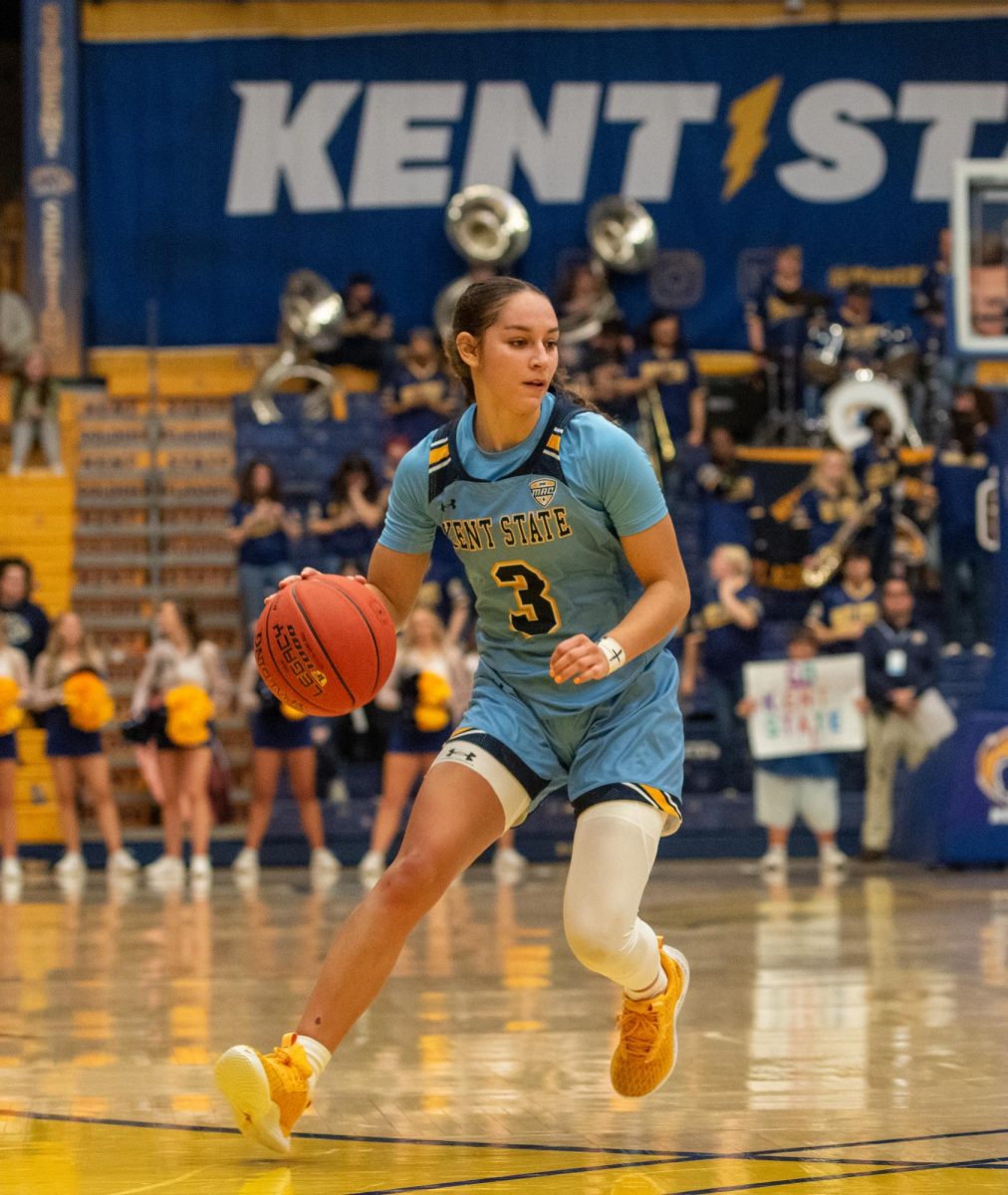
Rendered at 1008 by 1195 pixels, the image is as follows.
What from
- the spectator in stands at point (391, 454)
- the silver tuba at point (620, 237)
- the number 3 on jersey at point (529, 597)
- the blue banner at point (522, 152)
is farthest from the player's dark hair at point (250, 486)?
the number 3 on jersey at point (529, 597)

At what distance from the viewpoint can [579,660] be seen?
14.1 ft

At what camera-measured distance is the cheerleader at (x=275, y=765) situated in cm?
1299

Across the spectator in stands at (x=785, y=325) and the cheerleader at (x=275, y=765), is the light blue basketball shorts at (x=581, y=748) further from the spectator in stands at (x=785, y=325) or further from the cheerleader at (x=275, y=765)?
the spectator in stands at (x=785, y=325)

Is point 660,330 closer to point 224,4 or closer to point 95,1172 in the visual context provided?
point 224,4

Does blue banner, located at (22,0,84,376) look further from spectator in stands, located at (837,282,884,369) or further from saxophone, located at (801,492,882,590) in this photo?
saxophone, located at (801,492,882,590)

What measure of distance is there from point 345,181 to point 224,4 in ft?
6.95

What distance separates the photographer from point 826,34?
2041 centimetres

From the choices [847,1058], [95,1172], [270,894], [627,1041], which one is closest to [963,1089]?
[847,1058]

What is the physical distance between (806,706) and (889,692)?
58 centimetres

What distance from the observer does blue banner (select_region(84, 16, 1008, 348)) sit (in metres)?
19.8

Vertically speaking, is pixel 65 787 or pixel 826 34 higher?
pixel 826 34

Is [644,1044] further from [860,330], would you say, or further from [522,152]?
[522,152]

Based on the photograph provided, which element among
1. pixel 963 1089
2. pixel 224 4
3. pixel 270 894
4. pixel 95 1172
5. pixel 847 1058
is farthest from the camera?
pixel 224 4

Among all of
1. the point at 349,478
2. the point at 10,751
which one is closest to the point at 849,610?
the point at 349,478
